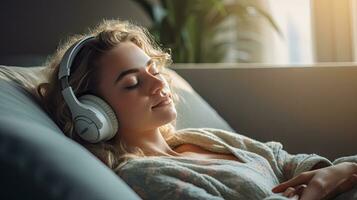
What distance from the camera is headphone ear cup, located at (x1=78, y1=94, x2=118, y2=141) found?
0.94 metres

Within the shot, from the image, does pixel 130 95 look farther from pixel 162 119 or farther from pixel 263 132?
pixel 263 132

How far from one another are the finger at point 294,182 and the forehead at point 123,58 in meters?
0.34

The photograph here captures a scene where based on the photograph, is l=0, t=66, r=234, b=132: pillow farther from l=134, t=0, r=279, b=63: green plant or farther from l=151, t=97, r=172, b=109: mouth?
l=134, t=0, r=279, b=63: green plant

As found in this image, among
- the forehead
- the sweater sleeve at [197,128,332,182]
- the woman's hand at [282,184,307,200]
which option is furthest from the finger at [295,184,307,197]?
the forehead

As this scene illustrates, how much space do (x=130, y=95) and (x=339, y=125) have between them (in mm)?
695

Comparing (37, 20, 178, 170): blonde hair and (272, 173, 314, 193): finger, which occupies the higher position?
(37, 20, 178, 170): blonde hair

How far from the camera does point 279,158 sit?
1086 millimetres

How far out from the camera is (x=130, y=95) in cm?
99

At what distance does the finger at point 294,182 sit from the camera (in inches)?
35.0

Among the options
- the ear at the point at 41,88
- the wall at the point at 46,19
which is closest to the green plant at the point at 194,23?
the wall at the point at 46,19

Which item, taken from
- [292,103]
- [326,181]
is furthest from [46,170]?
[292,103]

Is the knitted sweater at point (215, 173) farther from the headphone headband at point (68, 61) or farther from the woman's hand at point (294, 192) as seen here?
the headphone headband at point (68, 61)

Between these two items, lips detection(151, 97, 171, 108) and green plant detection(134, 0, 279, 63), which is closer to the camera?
lips detection(151, 97, 171, 108)

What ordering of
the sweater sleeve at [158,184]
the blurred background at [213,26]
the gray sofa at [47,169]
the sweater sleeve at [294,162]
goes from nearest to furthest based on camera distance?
1. the gray sofa at [47,169]
2. the sweater sleeve at [158,184]
3. the sweater sleeve at [294,162]
4. the blurred background at [213,26]
